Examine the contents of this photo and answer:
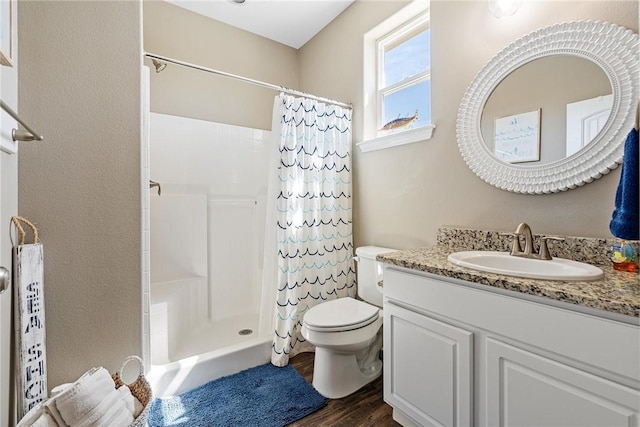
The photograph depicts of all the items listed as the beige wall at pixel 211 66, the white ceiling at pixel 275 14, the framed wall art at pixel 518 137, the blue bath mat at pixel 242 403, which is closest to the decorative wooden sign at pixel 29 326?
A: the blue bath mat at pixel 242 403

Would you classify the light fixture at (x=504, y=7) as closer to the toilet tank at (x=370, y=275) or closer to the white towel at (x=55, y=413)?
the toilet tank at (x=370, y=275)

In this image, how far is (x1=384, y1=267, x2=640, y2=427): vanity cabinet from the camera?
776 millimetres

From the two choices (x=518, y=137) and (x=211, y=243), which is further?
(x=211, y=243)

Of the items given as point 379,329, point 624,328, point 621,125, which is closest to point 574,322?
point 624,328

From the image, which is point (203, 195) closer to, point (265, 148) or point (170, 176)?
point (170, 176)

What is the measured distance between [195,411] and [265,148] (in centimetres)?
207

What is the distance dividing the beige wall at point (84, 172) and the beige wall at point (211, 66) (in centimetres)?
109

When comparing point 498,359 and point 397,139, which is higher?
point 397,139

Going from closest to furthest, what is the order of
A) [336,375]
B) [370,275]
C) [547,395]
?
[547,395] < [336,375] < [370,275]

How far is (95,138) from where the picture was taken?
1.23 meters

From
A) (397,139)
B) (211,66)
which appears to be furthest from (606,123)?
(211,66)

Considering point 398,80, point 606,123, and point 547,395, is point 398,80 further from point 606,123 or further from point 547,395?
point 547,395

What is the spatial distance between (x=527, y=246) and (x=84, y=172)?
199 cm

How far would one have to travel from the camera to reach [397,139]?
1923 millimetres
